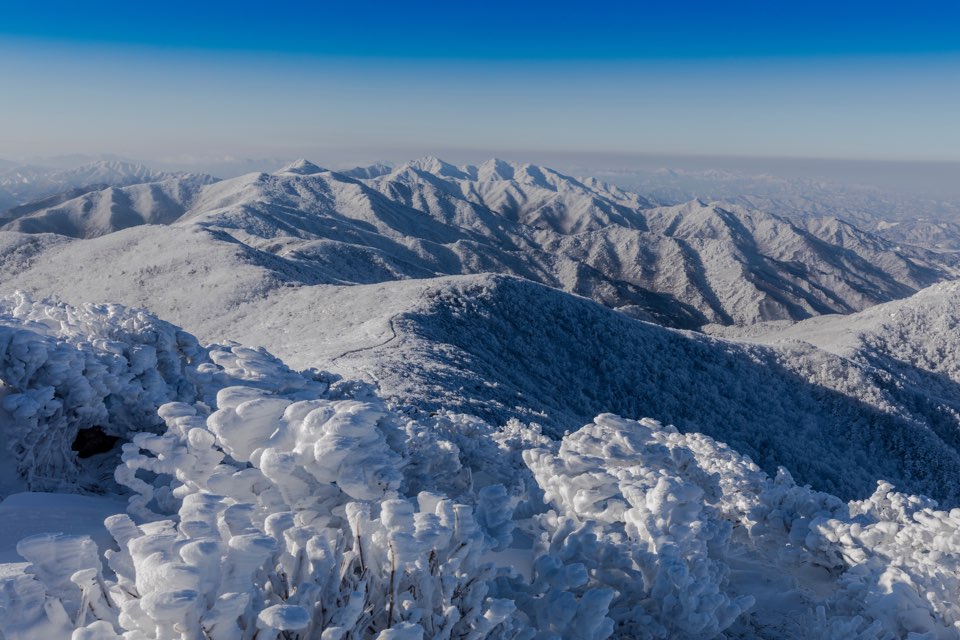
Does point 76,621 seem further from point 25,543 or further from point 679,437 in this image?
point 679,437

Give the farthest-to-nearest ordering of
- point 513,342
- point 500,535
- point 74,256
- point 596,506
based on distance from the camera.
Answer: point 74,256 < point 513,342 < point 596,506 < point 500,535

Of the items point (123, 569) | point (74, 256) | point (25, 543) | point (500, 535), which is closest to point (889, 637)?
point (500, 535)

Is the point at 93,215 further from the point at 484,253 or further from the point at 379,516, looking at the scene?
the point at 379,516

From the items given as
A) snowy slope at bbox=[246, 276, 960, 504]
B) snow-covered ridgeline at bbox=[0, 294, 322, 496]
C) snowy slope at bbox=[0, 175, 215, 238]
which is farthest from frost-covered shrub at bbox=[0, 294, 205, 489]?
snowy slope at bbox=[0, 175, 215, 238]

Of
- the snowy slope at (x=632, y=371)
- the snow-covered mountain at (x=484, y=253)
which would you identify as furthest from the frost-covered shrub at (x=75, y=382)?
the snow-covered mountain at (x=484, y=253)

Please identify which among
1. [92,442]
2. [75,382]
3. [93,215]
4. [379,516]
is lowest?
[93,215]

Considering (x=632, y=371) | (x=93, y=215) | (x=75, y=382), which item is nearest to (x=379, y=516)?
(x=75, y=382)

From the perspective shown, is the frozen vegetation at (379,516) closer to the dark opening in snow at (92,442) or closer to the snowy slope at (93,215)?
the dark opening in snow at (92,442)
